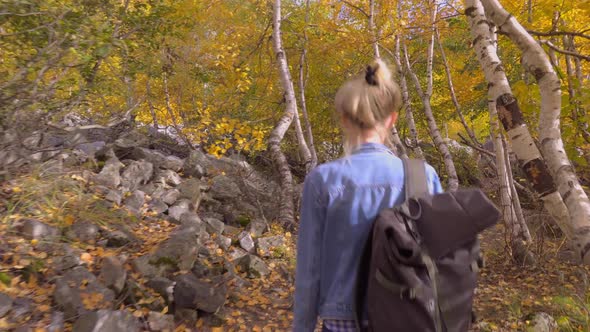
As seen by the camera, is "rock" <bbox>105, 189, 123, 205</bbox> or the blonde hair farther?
"rock" <bbox>105, 189, 123, 205</bbox>

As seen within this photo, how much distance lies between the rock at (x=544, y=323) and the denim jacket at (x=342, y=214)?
2866 millimetres

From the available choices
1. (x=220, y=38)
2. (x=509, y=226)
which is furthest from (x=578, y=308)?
(x=220, y=38)

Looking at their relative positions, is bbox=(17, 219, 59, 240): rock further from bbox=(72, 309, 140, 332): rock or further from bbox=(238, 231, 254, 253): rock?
bbox=(238, 231, 254, 253): rock

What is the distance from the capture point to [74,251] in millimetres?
4520

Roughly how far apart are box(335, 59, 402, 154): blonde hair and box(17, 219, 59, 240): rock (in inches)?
170

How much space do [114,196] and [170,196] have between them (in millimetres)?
1251

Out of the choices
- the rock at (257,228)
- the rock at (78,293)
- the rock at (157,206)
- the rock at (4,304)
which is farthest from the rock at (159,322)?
the rock at (257,228)

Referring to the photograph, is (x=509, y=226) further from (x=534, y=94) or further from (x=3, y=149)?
(x=3, y=149)

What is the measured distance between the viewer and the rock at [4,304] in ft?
11.1

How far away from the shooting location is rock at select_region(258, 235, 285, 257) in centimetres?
635

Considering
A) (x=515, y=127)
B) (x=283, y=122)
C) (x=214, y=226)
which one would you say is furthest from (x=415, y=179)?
(x=283, y=122)

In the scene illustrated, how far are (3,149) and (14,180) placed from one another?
0.60 m

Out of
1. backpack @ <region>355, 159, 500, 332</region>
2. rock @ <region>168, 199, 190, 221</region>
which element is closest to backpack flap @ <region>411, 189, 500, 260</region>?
backpack @ <region>355, 159, 500, 332</region>

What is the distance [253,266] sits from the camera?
18.6 feet
